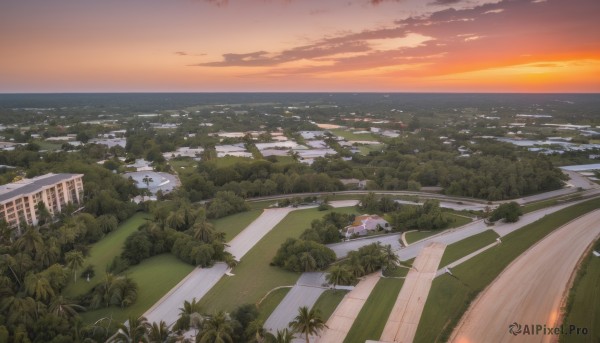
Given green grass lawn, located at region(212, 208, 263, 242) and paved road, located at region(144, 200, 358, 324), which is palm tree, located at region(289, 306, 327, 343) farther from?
green grass lawn, located at region(212, 208, 263, 242)

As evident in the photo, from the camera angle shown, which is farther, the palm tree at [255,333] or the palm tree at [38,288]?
the palm tree at [38,288]

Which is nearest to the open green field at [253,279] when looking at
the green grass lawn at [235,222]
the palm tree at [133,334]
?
the green grass lawn at [235,222]

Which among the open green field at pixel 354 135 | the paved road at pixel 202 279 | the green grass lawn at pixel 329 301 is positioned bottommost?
the paved road at pixel 202 279

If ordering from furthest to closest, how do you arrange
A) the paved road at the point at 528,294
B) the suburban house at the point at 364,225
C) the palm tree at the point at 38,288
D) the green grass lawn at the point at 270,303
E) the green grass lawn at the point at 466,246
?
the suburban house at the point at 364,225
the green grass lawn at the point at 466,246
the palm tree at the point at 38,288
the green grass lawn at the point at 270,303
the paved road at the point at 528,294

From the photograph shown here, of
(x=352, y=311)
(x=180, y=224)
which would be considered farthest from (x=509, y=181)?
(x=180, y=224)

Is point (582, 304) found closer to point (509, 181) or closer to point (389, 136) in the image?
point (509, 181)

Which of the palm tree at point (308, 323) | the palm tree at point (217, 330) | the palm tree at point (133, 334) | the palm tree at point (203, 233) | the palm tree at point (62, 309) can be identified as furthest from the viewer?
the palm tree at point (203, 233)

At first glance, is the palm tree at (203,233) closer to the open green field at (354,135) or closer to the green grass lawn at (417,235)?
the green grass lawn at (417,235)
